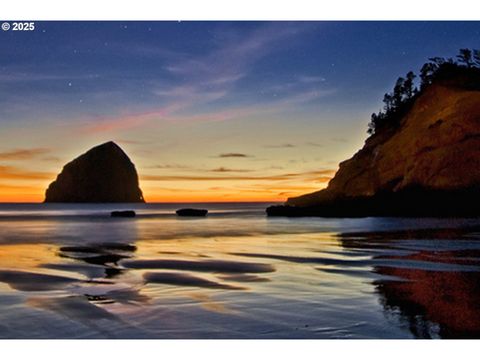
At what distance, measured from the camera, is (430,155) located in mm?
32250

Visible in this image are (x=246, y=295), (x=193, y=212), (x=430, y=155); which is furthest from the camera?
(x=193, y=212)

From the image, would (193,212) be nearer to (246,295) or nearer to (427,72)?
(427,72)

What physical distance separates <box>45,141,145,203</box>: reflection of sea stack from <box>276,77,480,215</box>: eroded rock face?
57266mm

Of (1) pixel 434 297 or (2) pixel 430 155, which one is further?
(2) pixel 430 155

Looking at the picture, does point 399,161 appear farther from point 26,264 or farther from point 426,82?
point 26,264

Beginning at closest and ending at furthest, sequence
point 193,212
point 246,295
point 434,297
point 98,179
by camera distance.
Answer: point 434,297 → point 246,295 → point 193,212 → point 98,179

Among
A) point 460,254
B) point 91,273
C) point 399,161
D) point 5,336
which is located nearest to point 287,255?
point 460,254

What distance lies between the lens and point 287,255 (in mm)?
12281

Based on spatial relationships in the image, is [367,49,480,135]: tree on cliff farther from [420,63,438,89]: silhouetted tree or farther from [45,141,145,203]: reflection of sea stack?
A: [45,141,145,203]: reflection of sea stack

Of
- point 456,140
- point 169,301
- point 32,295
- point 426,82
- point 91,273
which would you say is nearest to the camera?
point 169,301

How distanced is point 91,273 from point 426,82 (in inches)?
1132

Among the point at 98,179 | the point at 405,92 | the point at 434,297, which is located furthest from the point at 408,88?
the point at 98,179

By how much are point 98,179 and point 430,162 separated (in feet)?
238

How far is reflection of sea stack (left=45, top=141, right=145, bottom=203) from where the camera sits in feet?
287
